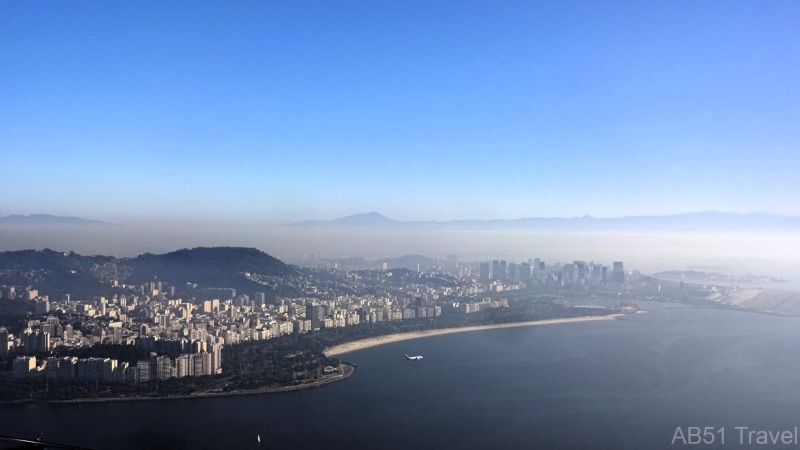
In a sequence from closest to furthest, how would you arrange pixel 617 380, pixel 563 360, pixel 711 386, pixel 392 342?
pixel 711 386 → pixel 617 380 → pixel 563 360 → pixel 392 342

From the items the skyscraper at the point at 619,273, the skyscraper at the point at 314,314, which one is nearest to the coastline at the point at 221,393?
the skyscraper at the point at 314,314

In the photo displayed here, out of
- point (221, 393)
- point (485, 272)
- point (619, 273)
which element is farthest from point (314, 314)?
point (619, 273)

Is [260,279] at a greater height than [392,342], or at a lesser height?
greater

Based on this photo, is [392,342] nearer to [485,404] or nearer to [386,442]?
[485,404]

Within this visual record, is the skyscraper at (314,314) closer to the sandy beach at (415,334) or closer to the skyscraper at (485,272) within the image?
the sandy beach at (415,334)

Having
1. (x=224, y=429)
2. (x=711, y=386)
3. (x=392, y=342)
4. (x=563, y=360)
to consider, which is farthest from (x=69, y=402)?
(x=711, y=386)

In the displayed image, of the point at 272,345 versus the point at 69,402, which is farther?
the point at 272,345

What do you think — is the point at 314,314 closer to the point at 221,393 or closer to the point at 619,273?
the point at 221,393

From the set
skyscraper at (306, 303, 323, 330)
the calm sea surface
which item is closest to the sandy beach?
the calm sea surface
